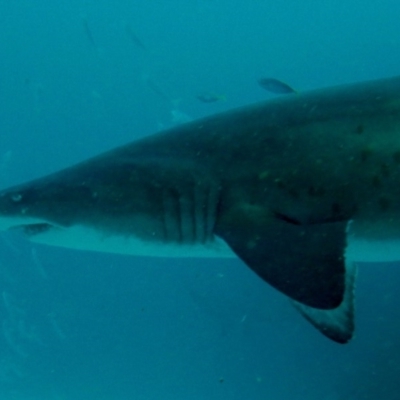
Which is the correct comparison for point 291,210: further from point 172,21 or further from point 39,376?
point 172,21

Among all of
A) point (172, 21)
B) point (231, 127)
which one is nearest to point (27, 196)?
point (231, 127)

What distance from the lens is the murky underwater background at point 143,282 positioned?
16.1 meters

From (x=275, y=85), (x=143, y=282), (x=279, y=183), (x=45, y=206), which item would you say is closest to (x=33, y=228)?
(x=45, y=206)

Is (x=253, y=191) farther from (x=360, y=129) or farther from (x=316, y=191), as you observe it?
(x=360, y=129)

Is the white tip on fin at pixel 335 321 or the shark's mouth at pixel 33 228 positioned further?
the shark's mouth at pixel 33 228

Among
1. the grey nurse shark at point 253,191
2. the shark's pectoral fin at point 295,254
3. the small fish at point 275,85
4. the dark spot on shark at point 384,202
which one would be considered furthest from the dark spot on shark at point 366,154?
the small fish at point 275,85

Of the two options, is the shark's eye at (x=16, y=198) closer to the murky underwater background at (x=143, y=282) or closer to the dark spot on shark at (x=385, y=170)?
the dark spot on shark at (x=385, y=170)

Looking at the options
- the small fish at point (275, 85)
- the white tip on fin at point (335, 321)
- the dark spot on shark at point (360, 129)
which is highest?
the dark spot on shark at point (360, 129)

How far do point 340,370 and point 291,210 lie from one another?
13646 millimetres

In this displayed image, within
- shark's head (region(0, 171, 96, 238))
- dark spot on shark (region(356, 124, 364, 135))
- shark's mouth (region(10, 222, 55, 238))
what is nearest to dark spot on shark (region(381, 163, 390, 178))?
dark spot on shark (region(356, 124, 364, 135))

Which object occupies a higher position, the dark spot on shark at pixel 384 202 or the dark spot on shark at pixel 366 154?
the dark spot on shark at pixel 366 154

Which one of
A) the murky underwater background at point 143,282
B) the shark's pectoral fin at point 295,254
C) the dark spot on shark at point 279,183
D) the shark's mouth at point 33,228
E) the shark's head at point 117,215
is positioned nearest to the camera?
the shark's pectoral fin at point 295,254

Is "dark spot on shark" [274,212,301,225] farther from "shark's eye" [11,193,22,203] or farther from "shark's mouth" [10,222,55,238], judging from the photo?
"shark's eye" [11,193,22,203]

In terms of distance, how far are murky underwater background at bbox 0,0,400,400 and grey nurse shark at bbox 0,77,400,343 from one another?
832 cm
